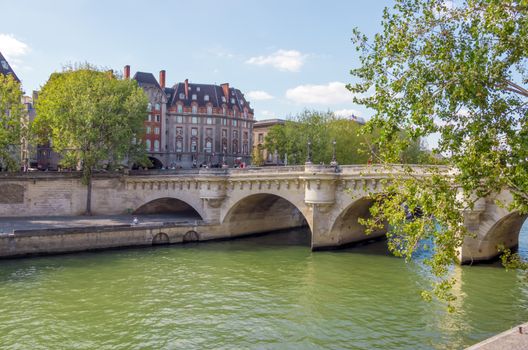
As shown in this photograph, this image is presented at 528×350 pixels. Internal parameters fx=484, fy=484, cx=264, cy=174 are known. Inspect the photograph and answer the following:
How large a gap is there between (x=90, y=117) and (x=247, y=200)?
1711 cm

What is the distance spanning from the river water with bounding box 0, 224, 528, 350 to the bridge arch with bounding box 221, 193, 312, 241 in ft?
30.8

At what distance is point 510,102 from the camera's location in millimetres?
13164

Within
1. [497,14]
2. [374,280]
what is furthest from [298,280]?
[497,14]

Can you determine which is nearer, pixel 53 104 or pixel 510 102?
pixel 510 102

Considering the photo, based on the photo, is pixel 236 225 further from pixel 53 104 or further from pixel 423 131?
pixel 423 131

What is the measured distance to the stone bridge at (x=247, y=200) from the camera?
112ft

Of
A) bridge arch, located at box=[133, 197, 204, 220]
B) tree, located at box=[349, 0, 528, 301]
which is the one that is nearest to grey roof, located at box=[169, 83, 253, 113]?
bridge arch, located at box=[133, 197, 204, 220]

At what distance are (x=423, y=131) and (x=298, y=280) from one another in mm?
18718

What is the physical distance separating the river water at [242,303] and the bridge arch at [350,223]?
10.1 ft

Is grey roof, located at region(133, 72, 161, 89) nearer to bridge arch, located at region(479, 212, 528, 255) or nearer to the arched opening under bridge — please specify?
the arched opening under bridge

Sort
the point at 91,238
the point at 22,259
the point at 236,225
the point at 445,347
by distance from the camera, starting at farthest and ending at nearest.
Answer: the point at 236,225 < the point at 91,238 < the point at 22,259 < the point at 445,347

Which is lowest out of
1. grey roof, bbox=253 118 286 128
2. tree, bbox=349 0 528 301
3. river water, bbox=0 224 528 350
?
river water, bbox=0 224 528 350

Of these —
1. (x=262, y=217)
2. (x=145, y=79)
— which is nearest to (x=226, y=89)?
(x=145, y=79)

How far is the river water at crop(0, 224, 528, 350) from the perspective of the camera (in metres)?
19.7
